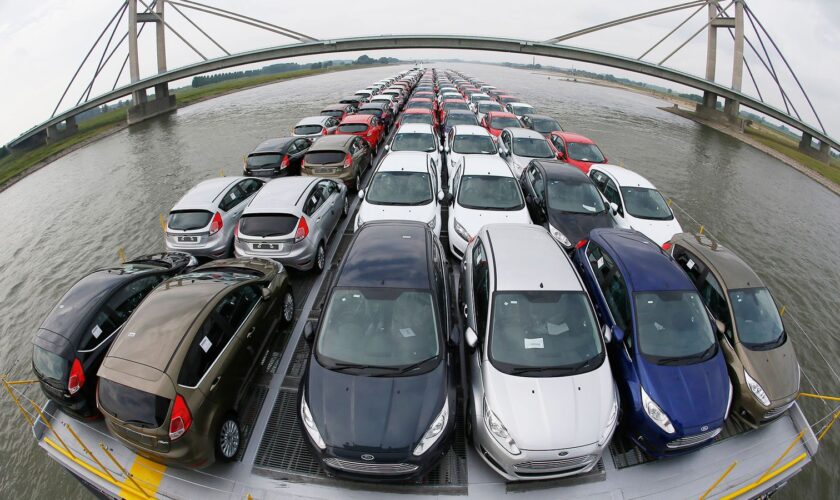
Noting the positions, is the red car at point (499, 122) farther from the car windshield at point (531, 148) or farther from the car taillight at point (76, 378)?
the car taillight at point (76, 378)

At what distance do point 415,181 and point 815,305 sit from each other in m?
9.19

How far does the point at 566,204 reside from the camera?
883cm

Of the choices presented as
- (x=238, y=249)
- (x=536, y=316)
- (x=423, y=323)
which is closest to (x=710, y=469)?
(x=536, y=316)

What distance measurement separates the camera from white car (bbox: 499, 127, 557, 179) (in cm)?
1275

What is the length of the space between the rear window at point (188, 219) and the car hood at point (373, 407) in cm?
524

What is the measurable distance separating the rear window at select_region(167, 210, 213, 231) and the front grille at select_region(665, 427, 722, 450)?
854 centimetres

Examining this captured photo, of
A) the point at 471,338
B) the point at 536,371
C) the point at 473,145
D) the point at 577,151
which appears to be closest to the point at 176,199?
the point at 473,145

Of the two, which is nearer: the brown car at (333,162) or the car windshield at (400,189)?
the car windshield at (400,189)

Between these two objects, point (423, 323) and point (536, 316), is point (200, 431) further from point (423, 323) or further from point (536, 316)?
point (536, 316)

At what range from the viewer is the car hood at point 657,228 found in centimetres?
841

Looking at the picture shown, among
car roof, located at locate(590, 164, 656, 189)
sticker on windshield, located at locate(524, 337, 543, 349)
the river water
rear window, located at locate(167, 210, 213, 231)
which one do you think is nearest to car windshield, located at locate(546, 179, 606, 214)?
Result: car roof, located at locate(590, 164, 656, 189)

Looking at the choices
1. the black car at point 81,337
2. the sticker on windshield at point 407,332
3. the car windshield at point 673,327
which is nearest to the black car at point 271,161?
the black car at point 81,337

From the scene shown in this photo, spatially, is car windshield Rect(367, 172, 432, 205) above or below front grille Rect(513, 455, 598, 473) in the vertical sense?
above

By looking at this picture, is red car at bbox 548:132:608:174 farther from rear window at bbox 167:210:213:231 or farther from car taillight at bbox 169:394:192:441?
car taillight at bbox 169:394:192:441
